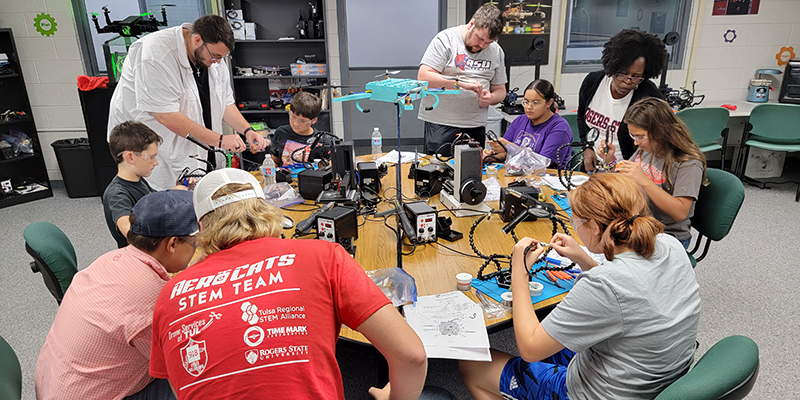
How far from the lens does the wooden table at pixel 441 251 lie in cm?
154

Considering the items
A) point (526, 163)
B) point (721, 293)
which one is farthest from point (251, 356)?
point (721, 293)

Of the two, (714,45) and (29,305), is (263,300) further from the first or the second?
(714,45)

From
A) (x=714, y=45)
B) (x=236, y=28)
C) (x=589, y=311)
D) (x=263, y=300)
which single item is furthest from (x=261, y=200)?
(x=714, y=45)

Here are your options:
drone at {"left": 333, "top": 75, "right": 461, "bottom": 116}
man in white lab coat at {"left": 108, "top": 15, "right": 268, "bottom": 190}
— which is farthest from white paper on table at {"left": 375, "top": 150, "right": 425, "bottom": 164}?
Result: drone at {"left": 333, "top": 75, "right": 461, "bottom": 116}

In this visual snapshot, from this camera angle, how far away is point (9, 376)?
3.76 ft

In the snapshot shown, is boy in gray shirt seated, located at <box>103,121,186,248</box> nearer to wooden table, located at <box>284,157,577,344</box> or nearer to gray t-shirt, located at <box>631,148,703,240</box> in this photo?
wooden table, located at <box>284,157,577,344</box>

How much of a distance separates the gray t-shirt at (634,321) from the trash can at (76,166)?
4739mm

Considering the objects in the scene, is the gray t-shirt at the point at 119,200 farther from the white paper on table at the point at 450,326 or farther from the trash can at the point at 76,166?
the trash can at the point at 76,166

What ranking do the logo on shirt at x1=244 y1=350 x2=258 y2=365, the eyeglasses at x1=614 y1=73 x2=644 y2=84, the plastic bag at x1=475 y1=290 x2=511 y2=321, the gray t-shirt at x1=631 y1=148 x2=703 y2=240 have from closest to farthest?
the logo on shirt at x1=244 y1=350 x2=258 y2=365 < the plastic bag at x1=475 y1=290 x2=511 y2=321 < the gray t-shirt at x1=631 y1=148 x2=703 y2=240 < the eyeglasses at x1=614 y1=73 x2=644 y2=84

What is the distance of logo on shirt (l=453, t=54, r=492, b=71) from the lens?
10.6ft

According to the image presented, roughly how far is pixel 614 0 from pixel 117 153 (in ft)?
16.6

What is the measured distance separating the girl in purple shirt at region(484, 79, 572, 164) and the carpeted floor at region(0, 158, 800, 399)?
3.97 ft

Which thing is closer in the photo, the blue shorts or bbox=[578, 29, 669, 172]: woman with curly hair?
the blue shorts

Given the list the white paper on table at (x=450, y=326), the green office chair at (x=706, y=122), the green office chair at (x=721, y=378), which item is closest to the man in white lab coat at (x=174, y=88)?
the white paper on table at (x=450, y=326)
